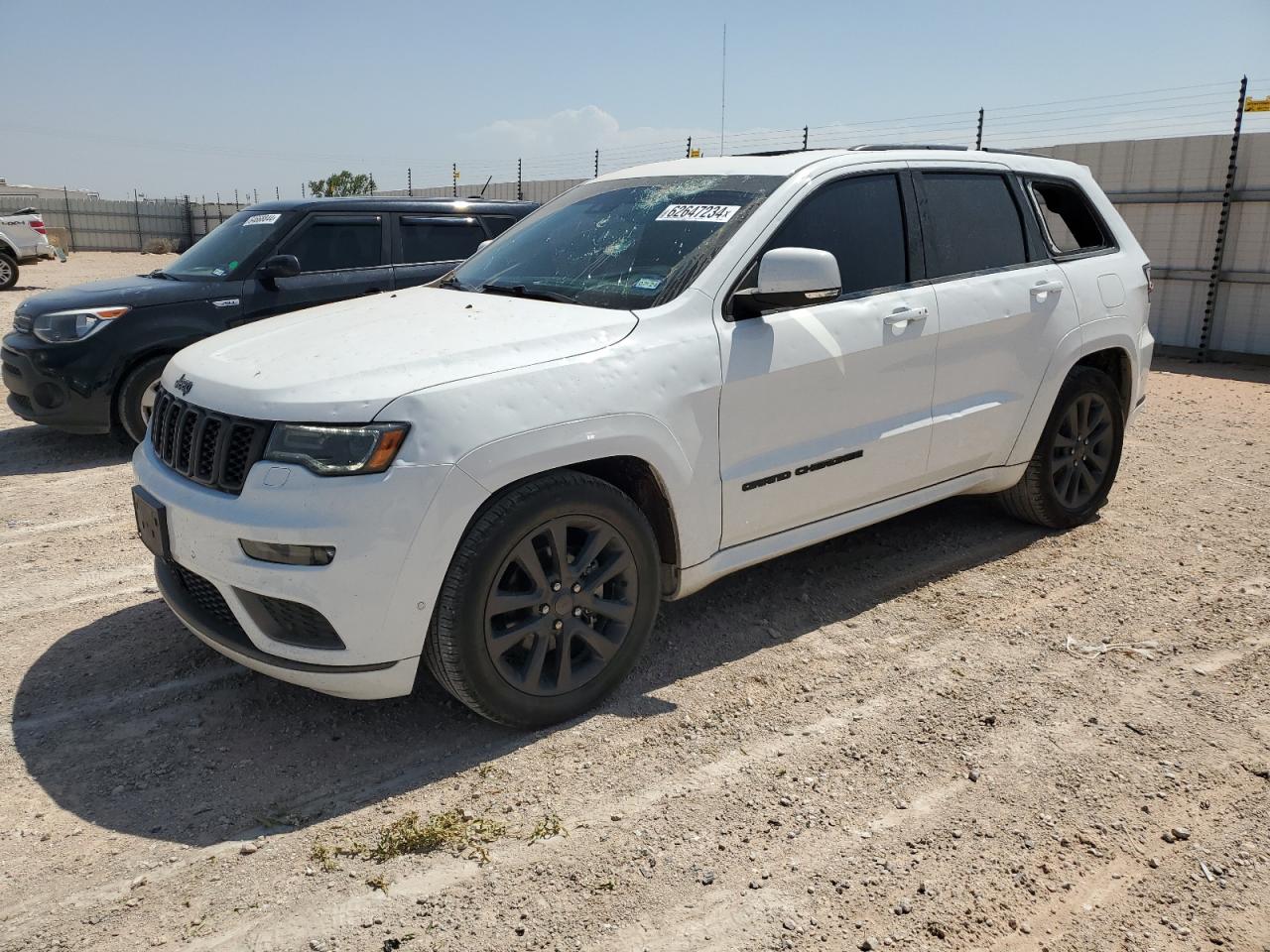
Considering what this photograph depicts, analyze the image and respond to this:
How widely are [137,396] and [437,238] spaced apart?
245cm

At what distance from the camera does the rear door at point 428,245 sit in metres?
7.76

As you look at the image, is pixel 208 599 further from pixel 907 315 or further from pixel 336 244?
pixel 336 244

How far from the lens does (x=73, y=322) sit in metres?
6.80

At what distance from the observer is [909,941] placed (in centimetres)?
244

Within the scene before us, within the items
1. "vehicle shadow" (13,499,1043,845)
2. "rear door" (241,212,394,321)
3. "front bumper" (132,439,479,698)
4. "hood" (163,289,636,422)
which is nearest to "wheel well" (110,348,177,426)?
"rear door" (241,212,394,321)

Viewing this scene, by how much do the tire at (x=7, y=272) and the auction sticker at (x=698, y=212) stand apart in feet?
63.4

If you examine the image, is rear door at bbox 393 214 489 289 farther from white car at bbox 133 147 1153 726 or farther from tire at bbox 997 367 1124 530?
tire at bbox 997 367 1124 530

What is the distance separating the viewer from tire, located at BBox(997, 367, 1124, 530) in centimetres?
502

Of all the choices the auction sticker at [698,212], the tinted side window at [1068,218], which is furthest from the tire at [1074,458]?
the auction sticker at [698,212]

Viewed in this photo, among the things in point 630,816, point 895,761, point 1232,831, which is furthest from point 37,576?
point 1232,831

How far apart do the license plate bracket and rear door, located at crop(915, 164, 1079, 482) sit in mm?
2986

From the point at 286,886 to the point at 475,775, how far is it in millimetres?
664

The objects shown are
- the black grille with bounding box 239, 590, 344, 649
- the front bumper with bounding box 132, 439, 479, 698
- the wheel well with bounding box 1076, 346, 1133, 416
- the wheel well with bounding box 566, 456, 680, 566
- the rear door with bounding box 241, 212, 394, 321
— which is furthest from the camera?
the rear door with bounding box 241, 212, 394, 321

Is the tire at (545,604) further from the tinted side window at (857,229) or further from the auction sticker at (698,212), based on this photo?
the tinted side window at (857,229)
